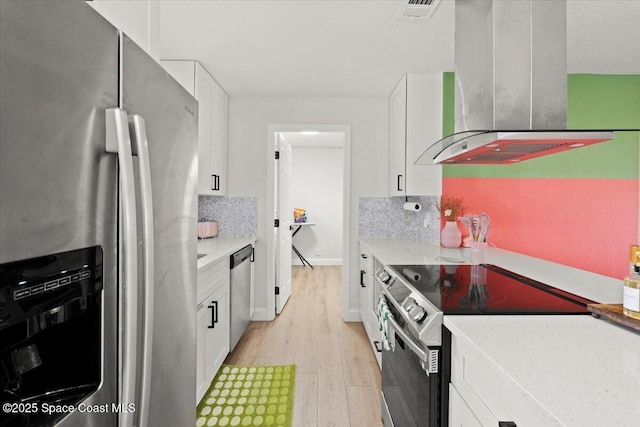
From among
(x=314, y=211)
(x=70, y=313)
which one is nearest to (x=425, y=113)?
(x=70, y=313)

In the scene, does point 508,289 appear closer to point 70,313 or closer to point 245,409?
point 70,313

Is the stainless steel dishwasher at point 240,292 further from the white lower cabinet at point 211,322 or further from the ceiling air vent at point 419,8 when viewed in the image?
the ceiling air vent at point 419,8

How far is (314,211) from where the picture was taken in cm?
695

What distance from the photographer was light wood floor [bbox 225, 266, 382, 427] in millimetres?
2098

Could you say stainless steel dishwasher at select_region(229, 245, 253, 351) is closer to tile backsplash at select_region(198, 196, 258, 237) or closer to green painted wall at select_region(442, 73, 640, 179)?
tile backsplash at select_region(198, 196, 258, 237)

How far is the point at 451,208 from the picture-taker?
9.65 feet

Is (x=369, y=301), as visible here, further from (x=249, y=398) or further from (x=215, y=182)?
(x=215, y=182)

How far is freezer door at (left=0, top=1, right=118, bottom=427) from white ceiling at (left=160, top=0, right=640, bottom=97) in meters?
1.59

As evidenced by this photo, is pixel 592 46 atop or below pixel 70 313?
atop

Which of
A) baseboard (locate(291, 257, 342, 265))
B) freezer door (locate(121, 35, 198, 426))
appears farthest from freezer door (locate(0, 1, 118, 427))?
baseboard (locate(291, 257, 342, 265))

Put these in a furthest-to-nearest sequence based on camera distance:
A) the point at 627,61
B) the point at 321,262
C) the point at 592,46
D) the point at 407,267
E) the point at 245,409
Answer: the point at 321,262 → the point at 627,61 → the point at 592,46 → the point at 245,409 → the point at 407,267

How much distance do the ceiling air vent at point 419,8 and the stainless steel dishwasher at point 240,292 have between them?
211cm

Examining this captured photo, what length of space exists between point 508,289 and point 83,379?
1497 mm

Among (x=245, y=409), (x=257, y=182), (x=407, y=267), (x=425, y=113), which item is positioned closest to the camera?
(x=407, y=267)
